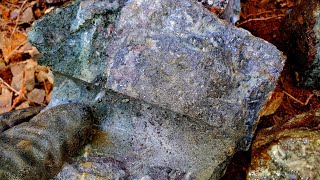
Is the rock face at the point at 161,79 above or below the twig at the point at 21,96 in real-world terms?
above

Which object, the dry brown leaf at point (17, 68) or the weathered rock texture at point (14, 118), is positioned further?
the dry brown leaf at point (17, 68)

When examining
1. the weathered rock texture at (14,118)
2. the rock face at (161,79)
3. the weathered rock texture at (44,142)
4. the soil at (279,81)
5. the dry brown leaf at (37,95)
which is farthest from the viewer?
the dry brown leaf at (37,95)

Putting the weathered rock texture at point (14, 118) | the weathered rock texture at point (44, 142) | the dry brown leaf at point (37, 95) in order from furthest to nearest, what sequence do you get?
the dry brown leaf at point (37, 95), the weathered rock texture at point (14, 118), the weathered rock texture at point (44, 142)

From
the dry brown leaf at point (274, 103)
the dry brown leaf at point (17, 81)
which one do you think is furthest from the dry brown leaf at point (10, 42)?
the dry brown leaf at point (274, 103)

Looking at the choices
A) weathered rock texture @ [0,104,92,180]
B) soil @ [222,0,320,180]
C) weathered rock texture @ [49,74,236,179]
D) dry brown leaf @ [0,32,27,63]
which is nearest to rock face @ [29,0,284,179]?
weathered rock texture @ [49,74,236,179]

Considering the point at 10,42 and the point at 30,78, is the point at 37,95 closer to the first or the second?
the point at 30,78

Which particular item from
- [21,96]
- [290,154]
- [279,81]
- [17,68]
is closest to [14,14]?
[17,68]

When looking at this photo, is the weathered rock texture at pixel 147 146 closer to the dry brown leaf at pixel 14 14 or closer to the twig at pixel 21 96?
the twig at pixel 21 96
